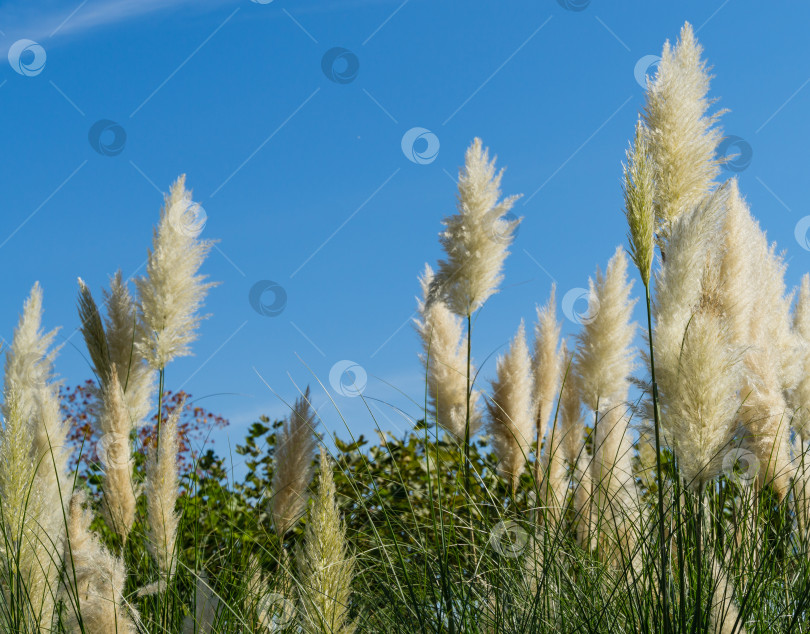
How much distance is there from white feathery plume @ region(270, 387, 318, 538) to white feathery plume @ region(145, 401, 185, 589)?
53cm

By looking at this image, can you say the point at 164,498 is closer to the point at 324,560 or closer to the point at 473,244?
the point at 324,560

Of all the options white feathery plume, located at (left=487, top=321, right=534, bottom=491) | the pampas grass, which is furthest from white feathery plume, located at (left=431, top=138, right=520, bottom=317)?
white feathery plume, located at (left=487, top=321, right=534, bottom=491)

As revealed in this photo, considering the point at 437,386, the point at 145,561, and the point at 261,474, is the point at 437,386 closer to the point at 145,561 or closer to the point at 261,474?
the point at 145,561

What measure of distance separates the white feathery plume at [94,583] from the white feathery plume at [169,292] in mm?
1607

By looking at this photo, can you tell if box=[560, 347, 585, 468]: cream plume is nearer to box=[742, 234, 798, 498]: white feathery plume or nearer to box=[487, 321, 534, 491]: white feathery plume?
box=[487, 321, 534, 491]: white feathery plume

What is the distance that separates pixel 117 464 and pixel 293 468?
32.9 inches

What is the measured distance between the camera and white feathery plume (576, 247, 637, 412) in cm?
445

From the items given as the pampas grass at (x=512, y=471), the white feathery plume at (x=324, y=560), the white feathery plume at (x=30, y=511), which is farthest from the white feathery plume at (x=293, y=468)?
the white feathery plume at (x=324, y=560)

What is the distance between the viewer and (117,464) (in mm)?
3602

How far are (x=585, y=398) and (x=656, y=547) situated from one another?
1.90m

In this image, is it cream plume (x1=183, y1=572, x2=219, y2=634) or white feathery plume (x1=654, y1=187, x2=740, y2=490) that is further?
cream plume (x1=183, y1=572, x2=219, y2=634)

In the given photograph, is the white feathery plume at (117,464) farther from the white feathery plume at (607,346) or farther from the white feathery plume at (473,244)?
the white feathery plume at (607,346)

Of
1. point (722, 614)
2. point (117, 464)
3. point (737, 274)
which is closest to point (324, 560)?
point (722, 614)

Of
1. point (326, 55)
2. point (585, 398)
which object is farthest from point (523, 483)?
point (326, 55)
